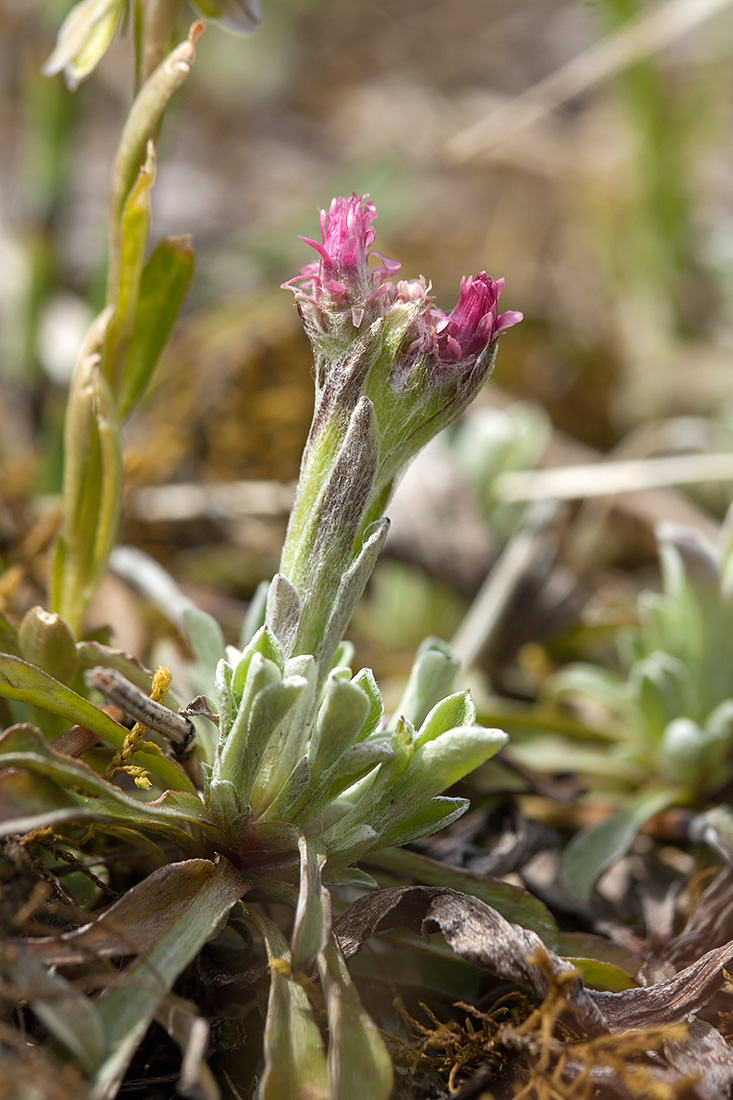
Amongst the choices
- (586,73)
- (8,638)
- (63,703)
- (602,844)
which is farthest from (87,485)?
(586,73)

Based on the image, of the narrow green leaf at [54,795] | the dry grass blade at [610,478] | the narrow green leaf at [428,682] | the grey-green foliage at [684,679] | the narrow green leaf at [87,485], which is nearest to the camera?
the narrow green leaf at [54,795]

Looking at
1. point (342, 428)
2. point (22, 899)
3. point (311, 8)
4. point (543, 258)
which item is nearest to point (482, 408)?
point (543, 258)

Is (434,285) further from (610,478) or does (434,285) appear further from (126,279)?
(126,279)

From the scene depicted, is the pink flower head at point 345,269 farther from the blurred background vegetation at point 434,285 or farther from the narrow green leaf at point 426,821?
the blurred background vegetation at point 434,285

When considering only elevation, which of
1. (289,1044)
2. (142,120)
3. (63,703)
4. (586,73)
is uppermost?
(586,73)

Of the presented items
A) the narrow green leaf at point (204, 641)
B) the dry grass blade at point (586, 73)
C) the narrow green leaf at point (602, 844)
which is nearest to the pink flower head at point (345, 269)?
the narrow green leaf at point (204, 641)

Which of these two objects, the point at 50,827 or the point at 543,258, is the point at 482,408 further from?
the point at 50,827

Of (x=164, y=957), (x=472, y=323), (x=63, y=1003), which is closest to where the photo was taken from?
(x=63, y=1003)
